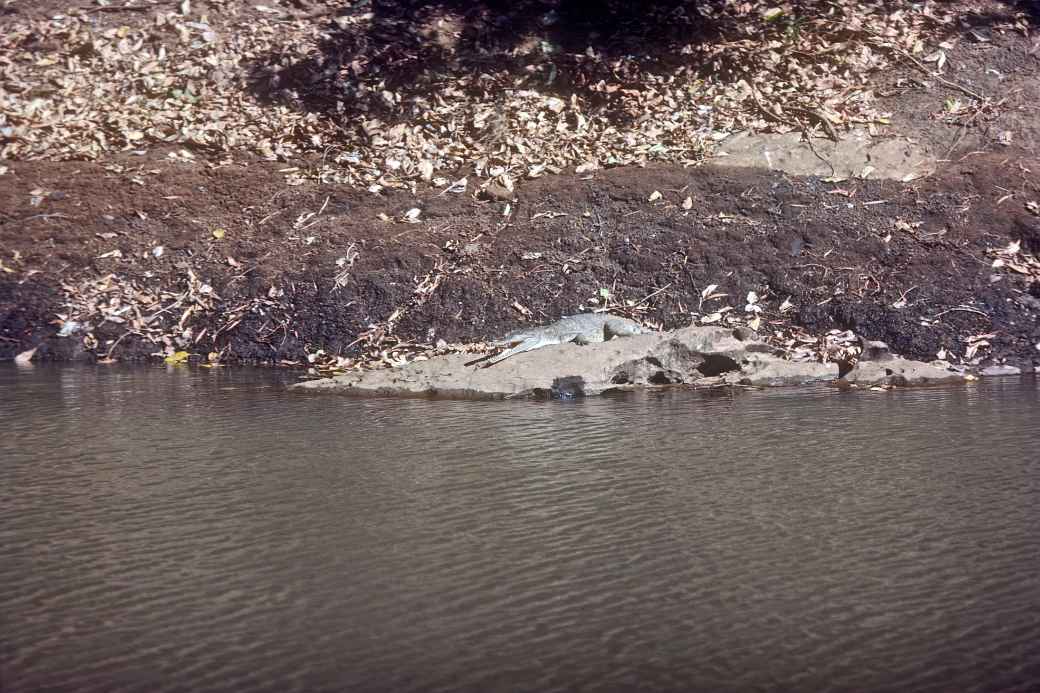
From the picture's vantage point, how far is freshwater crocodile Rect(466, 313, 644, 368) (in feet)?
22.6

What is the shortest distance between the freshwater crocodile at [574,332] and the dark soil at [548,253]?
1.39 feet

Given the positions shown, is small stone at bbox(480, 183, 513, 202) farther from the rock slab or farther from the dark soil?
the rock slab

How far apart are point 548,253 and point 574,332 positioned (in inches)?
A: 47.9

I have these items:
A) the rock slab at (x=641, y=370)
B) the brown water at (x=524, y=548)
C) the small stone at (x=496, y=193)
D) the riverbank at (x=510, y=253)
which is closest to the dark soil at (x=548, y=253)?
the riverbank at (x=510, y=253)

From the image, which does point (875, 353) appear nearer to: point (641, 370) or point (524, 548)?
point (641, 370)

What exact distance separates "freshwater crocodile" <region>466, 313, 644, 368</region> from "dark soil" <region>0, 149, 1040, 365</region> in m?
0.42

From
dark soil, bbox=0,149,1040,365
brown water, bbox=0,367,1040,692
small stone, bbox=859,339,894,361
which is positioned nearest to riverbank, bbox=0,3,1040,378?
dark soil, bbox=0,149,1040,365

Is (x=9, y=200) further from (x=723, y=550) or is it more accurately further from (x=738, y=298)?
(x=723, y=550)

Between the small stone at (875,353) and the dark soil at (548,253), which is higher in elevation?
the dark soil at (548,253)

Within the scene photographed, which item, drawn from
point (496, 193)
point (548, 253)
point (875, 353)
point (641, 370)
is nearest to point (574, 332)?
point (641, 370)

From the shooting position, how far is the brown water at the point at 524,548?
2695 mm

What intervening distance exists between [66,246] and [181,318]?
1406 millimetres

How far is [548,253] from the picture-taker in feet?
26.2

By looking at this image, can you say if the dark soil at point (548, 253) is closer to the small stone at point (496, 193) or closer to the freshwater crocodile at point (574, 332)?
the small stone at point (496, 193)
